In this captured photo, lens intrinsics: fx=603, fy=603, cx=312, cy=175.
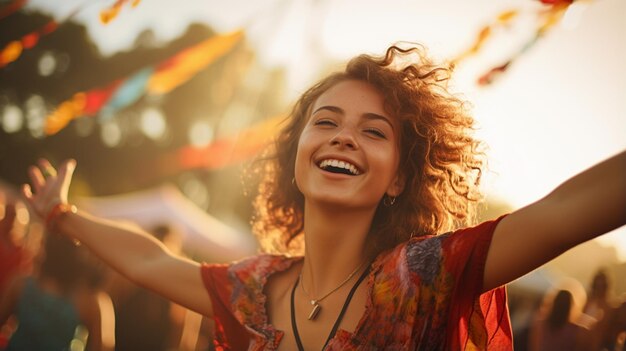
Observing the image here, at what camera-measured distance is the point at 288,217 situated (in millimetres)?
2615

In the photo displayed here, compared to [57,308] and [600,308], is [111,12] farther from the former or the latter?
[600,308]

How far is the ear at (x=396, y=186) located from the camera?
2.08 meters

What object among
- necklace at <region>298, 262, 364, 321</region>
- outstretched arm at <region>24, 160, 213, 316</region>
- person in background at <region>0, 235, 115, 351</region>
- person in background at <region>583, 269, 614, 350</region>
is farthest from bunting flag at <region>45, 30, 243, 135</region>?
person in background at <region>583, 269, 614, 350</region>

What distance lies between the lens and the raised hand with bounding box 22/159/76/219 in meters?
2.51

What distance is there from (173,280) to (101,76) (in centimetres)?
2401

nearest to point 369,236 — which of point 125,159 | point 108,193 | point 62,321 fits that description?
point 62,321

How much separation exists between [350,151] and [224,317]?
769 mm

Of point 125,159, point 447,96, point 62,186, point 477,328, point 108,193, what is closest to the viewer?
point 477,328

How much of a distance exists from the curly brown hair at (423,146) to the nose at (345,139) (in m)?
0.19

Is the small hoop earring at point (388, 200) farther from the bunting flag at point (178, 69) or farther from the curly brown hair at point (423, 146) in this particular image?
the bunting flag at point (178, 69)

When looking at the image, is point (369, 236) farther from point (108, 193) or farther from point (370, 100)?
point (108, 193)

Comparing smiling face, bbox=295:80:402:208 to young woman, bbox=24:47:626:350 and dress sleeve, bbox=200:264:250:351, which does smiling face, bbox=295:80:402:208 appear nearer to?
young woman, bbox=24:47:626:350

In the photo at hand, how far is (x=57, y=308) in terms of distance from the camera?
12.6ft

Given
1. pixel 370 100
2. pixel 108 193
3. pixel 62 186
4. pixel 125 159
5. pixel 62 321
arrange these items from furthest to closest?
pixel 125 159
pixel 108 193
pixel 62 321
pixel 62 186
pixel 370 100
